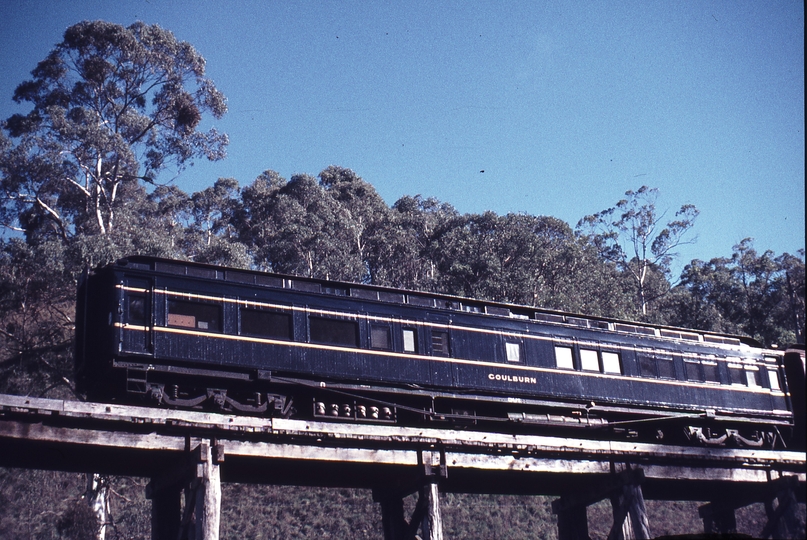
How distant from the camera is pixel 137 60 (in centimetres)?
3647

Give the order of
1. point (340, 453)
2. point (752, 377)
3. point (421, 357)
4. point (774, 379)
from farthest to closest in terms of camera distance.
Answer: point (774, 379), point (752, 377), point (421, 357), point (340, 453)

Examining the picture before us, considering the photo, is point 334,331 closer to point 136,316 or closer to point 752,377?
point 136,316

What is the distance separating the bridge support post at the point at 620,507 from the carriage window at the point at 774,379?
11.1 meters

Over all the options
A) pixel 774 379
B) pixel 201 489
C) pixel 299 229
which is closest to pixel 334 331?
pixel 201 489

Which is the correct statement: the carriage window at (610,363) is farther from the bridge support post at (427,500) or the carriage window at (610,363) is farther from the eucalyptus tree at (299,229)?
the eucalyptus tree at (299,229)

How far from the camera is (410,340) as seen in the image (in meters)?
19.3

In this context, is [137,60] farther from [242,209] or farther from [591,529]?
[591,529]

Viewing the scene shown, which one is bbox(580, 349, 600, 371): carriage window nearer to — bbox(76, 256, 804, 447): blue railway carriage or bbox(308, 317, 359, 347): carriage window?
bbox(76, 256, 804, 447): blue railway carriage

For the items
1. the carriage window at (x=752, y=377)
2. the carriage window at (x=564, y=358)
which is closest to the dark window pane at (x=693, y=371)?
the carriage window at (x=752, y=377)

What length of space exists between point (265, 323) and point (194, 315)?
1606 millimetres

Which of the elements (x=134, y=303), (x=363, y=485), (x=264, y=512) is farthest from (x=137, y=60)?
(x=363, y=485)

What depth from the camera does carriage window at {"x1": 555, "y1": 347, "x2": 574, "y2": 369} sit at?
21.3 metres

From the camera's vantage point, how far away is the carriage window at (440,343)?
64.3 ft

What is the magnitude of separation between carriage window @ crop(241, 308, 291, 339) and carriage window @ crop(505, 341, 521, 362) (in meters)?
6.15
